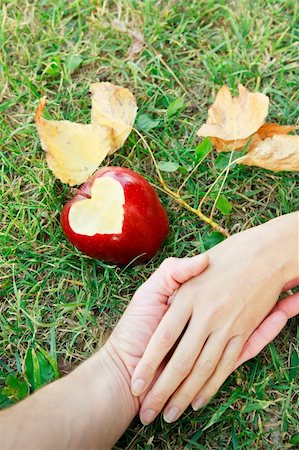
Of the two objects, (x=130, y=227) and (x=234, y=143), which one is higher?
(x=234, y=143)

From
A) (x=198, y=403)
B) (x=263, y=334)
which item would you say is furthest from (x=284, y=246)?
(x=198, y=403)

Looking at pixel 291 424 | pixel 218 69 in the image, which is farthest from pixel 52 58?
pixel 291 424

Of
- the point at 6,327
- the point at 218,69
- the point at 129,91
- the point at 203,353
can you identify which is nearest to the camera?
the point at 203,353

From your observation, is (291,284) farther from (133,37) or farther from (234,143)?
(133,37)

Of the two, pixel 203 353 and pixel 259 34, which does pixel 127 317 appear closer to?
pixel 203 353

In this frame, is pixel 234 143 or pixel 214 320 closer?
pixel 214 320

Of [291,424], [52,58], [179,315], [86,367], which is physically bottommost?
[291,424]
